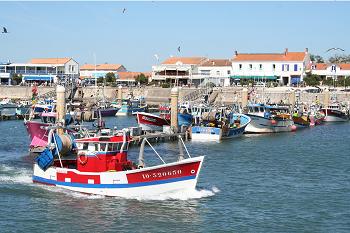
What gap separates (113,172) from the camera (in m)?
27.2

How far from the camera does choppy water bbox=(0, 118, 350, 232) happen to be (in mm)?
24094

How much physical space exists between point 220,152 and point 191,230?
2043 centimetres

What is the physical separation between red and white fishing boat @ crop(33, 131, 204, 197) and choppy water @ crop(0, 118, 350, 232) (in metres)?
0.43

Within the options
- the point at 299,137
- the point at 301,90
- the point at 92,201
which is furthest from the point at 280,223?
the point at 301,90

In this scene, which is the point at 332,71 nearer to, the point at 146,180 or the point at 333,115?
the point at 333,115

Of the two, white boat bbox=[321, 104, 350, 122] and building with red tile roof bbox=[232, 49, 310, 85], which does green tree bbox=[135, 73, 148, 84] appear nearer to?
building with red tile roof bbox=[232, 49, 310, 85]

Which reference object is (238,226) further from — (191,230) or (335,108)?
(335,108)

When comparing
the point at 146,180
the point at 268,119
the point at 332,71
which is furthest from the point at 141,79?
the point at 146,180

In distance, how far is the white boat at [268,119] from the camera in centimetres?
5991

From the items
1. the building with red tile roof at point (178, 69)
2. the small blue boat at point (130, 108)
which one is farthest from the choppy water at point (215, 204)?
the building with red tile roof at point (178, 69)

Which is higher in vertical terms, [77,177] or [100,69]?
[100,69]

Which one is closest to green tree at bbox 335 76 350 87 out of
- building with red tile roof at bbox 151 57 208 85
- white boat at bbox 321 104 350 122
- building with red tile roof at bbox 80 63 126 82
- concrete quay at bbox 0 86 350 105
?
concrete quay at bbox 0 86 350 105

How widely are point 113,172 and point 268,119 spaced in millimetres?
35374

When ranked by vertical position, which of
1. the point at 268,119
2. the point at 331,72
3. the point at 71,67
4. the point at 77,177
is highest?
the point at 71,67
